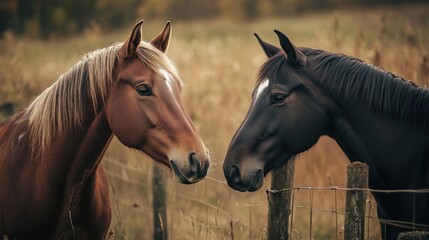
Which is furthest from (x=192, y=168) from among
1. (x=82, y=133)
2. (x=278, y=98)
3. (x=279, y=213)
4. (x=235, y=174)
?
(x=82, y=133)

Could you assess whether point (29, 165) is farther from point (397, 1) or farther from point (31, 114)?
point (397, 1)

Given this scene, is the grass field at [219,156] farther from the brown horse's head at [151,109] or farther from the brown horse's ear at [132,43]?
the brown horse's ear at [132,43]

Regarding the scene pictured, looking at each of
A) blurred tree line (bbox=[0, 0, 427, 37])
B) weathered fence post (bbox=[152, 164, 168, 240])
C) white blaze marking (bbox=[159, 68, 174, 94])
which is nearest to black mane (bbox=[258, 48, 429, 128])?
white blaze marking (bbox=[159, 68, 174, 94])

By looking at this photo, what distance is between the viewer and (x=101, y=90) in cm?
372

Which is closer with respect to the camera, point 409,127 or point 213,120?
point 409,127

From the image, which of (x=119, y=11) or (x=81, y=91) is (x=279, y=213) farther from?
(x=119, y=11)

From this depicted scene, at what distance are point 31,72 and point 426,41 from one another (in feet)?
26.9

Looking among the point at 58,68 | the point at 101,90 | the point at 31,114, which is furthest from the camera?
the point at 58,68

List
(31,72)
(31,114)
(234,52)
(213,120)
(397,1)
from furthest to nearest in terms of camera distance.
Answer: (397,1) < (234,52) < (31,72) < (213,120) < (31,114)

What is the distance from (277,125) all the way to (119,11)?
31.0m

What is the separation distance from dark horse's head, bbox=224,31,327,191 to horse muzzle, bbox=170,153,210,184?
19 centimetres

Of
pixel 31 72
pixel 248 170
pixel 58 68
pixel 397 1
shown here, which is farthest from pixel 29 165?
pixel 397 1

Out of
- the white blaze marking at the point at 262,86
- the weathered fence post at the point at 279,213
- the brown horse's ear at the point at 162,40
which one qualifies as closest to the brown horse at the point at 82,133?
the brown horse's ear at the point at 162,40

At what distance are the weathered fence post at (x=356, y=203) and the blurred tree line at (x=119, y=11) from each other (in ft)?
62.7
